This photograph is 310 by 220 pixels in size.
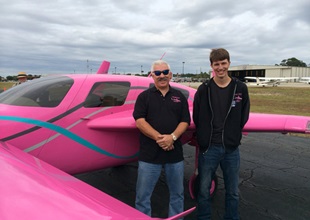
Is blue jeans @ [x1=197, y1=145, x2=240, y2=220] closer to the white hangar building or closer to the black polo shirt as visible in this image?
the black polo shirt

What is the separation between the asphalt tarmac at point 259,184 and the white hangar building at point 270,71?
97.7 meters

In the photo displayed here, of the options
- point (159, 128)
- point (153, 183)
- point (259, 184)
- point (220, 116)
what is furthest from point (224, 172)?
point (259, 184)

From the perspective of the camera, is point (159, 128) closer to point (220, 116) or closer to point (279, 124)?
point (220, 116)

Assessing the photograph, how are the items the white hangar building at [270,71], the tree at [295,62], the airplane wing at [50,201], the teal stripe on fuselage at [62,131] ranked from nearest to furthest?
1. the airplane wing at [50,201]
2. the teal stripe on fuselage at [62,131]
3. the white hangar building at [270,71]
4. the tree at [295,62]

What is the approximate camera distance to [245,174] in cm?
638

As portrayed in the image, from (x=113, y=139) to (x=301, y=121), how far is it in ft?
8.89

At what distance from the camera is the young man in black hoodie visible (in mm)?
3242

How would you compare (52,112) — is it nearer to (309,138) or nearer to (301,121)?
(301,121)

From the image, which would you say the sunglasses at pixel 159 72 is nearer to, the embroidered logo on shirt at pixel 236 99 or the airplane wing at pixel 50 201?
the embroidered logo on shirt at pixel 236 99

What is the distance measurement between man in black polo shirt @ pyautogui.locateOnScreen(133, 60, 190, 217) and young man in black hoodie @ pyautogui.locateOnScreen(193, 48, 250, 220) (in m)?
0.25

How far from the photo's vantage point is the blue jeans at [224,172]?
10.9 ft

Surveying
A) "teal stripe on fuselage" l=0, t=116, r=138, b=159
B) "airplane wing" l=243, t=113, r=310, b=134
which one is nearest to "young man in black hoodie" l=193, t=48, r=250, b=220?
"airplane wing" l=243, t=113, r=310, b=134

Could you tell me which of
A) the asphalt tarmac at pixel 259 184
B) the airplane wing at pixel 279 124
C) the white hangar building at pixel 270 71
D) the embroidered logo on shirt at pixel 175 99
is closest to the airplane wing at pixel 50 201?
the embroidered logo on shirt at pixel 175 99

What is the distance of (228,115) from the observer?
10.7ft
